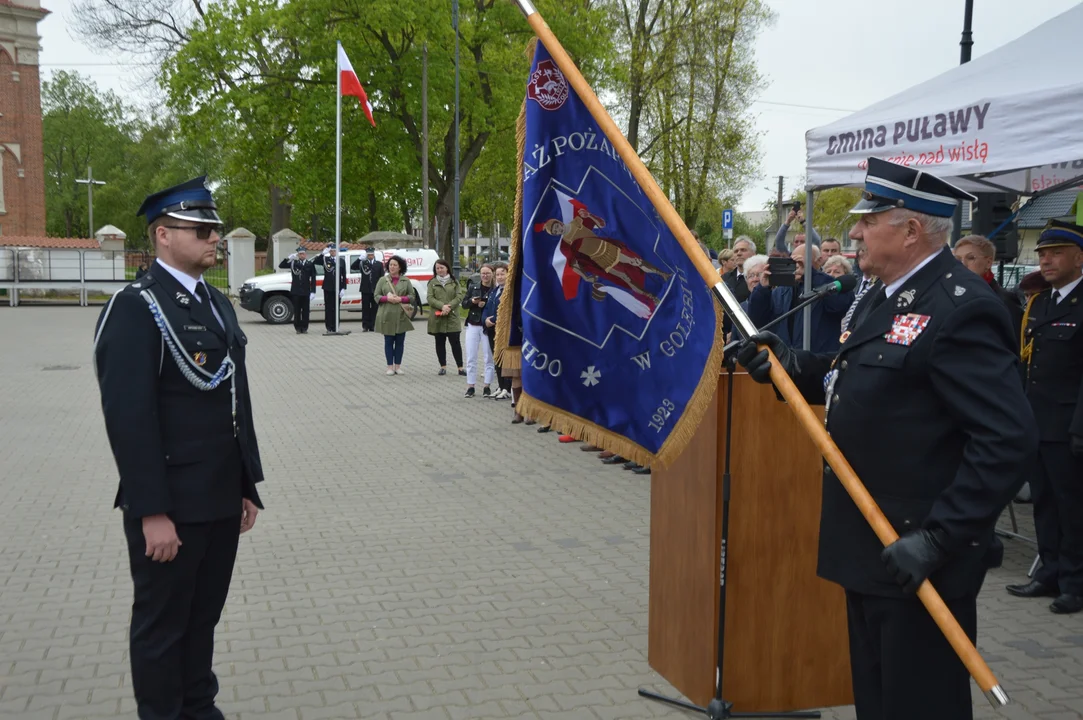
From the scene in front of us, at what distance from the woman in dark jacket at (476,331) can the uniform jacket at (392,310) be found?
1.70 metres

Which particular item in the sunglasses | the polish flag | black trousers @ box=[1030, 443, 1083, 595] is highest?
the polish flag

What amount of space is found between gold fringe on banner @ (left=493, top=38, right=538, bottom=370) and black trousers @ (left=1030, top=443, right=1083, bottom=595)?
11.6 feet

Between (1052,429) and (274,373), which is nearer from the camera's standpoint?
(1052,429)

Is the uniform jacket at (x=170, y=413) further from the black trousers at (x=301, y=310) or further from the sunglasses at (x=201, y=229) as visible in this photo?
the black trousers at (x=301, y=310)

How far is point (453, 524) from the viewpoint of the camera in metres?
7.58

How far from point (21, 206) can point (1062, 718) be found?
56248 millimetres

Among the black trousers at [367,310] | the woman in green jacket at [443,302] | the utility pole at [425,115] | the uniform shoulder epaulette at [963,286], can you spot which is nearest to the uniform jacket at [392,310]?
the woman in green jacket at [443,302]

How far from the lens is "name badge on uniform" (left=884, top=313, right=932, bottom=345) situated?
2.85m

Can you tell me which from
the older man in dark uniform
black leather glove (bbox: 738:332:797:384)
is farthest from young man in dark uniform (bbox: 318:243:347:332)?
the older man in dark uniform

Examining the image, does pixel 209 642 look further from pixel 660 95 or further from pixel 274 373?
pixel 660 95

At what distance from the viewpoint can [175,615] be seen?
3699mm

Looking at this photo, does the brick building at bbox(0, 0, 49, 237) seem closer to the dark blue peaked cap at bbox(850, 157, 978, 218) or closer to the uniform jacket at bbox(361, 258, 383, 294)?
the uniform jacket at bbox(361, 258, 383, 294)

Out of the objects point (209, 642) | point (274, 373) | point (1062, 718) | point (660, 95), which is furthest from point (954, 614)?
point (660, 95)

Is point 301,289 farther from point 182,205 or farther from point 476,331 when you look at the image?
point 182,205
